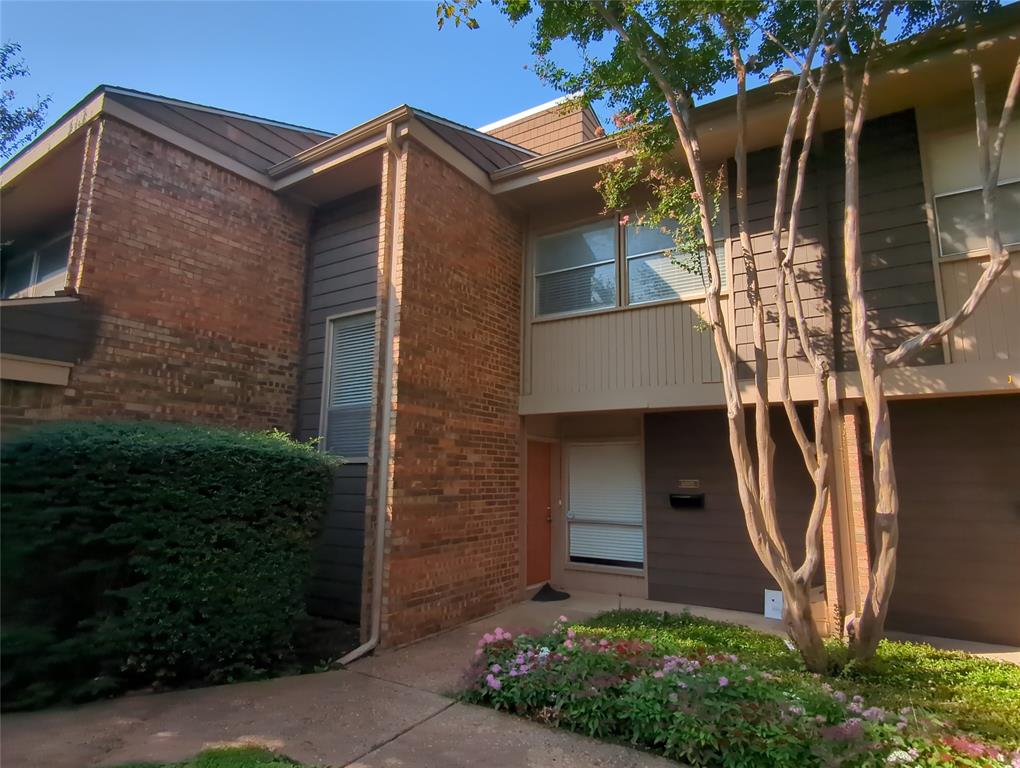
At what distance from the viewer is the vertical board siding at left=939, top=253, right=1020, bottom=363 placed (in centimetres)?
521

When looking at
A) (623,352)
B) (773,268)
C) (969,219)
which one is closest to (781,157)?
(773,268)

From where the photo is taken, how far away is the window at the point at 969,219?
545cm

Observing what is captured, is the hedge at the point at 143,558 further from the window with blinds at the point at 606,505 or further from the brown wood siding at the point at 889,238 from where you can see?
the brown wood siding at the point at 889,238

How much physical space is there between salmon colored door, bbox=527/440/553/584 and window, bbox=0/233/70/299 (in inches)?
280

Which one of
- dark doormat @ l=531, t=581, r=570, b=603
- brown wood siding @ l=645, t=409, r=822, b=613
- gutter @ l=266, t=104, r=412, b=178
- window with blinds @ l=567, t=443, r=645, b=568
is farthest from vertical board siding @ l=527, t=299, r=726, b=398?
gutter @ l=266, t=104, r=412, b=178

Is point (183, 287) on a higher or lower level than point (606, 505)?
higher

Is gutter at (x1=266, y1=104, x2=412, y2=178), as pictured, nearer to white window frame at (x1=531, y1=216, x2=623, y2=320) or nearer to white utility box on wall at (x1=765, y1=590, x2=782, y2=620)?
white window frame at (x1=531, y1=216, x2=623, y2=320)

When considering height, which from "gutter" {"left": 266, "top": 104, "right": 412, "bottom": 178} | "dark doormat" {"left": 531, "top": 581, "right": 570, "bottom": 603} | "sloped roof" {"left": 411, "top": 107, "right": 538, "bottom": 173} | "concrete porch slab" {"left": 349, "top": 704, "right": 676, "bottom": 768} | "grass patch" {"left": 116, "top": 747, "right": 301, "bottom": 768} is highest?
"sloped roof" {"left": 411, "top": 107, "right": 538, "bottom": 173}

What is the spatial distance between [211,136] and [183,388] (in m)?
3.15

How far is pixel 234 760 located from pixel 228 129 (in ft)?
23.3

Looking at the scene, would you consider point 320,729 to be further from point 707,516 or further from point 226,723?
point 707,516

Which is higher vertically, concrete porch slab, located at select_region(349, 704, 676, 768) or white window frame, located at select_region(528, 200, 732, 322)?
white window frame, located at select_region(528, 200, 732, 322)

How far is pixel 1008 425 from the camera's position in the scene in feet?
19.0

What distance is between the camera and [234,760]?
328 cm
